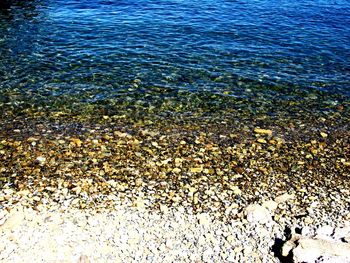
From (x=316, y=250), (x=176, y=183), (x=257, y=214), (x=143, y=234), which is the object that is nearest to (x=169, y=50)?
(x=176, y=183)

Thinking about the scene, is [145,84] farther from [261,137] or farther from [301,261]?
[301,261]

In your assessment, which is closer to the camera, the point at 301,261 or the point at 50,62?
the point at 301,261

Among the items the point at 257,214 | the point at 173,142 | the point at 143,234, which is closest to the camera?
the point at 143,234

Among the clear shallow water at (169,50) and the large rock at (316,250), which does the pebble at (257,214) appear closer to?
the large rock at (316,250)

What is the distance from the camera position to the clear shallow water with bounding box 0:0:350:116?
2105 cm

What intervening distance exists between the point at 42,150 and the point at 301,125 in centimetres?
1246

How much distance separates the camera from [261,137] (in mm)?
16359

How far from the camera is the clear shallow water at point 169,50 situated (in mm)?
21047

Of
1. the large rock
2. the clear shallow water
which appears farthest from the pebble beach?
the clear shallow water

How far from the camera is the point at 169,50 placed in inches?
1032

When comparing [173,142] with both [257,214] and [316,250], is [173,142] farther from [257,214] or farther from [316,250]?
[316,250]

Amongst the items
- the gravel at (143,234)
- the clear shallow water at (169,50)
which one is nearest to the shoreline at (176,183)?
the gravel at (143,234)

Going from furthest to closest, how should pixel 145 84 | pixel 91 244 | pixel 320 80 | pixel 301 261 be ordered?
pixel 320 80, pixel 145 84, pixel 91 244, pixel 301 261

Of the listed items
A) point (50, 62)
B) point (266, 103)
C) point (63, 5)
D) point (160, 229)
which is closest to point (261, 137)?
point (266, 103)
